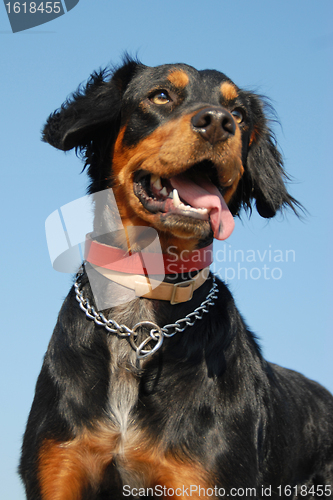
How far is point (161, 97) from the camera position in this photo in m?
3.95

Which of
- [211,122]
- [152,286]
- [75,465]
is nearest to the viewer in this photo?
[75,465]

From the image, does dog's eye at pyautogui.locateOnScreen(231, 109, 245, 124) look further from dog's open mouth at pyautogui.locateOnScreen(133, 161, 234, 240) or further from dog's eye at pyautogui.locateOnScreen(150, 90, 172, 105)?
dog's open mouth at pyautogui.locateOnScreen(133, 161, 234, 240)

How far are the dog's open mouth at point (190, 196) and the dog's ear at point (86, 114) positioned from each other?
625mm

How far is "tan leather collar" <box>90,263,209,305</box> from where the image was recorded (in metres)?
3.55

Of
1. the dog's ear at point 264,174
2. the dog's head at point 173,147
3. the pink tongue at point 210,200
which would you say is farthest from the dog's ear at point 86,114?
the dog's ear at point 264,174

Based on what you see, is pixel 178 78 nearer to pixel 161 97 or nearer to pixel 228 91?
pixel 161 97

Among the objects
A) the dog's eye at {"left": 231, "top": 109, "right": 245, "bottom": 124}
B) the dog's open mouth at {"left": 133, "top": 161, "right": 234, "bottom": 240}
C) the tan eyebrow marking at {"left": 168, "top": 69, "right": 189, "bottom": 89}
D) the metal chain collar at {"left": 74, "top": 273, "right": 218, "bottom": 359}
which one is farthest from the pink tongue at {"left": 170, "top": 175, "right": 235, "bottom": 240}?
the dog's eye at {"left": 231, "top": 109, "right": 245, "bottom": 124}

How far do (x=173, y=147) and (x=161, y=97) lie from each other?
681mm

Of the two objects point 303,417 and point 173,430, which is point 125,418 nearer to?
point 173,430

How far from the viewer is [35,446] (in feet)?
11.3

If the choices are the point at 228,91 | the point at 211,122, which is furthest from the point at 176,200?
the point at 228,91

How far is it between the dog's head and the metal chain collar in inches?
20.0

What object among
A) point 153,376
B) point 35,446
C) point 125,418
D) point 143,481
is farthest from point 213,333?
point 35,446

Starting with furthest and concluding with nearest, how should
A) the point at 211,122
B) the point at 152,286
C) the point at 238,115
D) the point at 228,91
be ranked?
the point at 238,115
the point at 228,91
the point at 152,286
the point at 211,122
